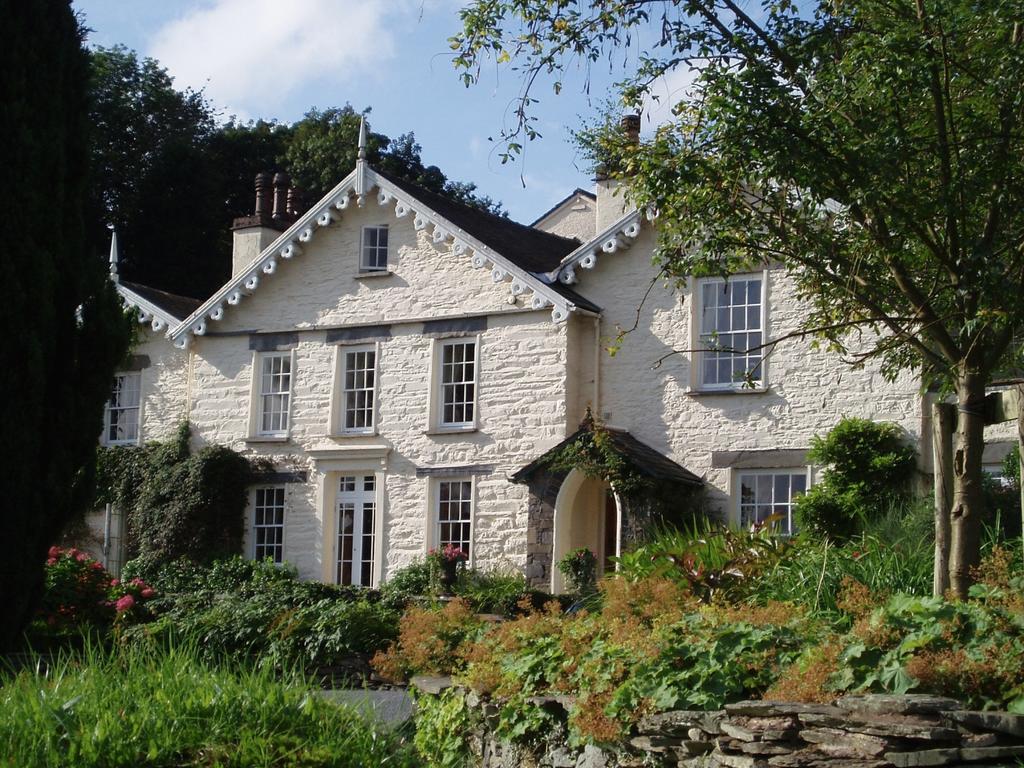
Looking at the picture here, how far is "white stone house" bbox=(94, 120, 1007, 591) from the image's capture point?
21.7 metres

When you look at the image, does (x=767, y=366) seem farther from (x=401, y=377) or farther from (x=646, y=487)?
(x=401, y=377)

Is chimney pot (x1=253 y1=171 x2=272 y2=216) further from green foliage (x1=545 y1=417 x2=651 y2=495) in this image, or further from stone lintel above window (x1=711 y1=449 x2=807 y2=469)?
stone lintel above window (x1=711 y1=449 x2=807 y2=469)

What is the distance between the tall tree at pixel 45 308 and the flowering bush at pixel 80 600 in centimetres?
271

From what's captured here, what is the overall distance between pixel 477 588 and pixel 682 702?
14.2 metres

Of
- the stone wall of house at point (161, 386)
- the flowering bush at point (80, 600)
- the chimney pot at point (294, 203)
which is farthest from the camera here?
the chimney pot at point (294, 203)

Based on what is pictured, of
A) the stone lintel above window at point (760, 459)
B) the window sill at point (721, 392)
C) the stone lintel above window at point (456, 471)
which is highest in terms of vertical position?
the window sill at point (721, 392)

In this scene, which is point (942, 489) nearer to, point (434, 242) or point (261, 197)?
point (434, 242)

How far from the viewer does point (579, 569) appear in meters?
21.5

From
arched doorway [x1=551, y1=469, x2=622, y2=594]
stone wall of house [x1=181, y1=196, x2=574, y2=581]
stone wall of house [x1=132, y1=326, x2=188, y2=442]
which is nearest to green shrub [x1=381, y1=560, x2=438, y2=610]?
stone wall of house [x1=181, y1=196, x2=574, y2=581]

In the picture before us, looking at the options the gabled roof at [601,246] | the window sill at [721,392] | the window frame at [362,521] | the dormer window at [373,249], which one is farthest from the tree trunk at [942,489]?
the dormer window at [373,249]

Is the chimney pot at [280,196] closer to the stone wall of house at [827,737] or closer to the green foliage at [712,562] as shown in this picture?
the green foliage at [712,562]

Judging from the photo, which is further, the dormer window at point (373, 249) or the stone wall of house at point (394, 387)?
the dormer window at point (373, 249)

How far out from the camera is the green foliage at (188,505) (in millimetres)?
25141

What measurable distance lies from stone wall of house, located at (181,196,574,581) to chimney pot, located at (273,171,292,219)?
125 inches
